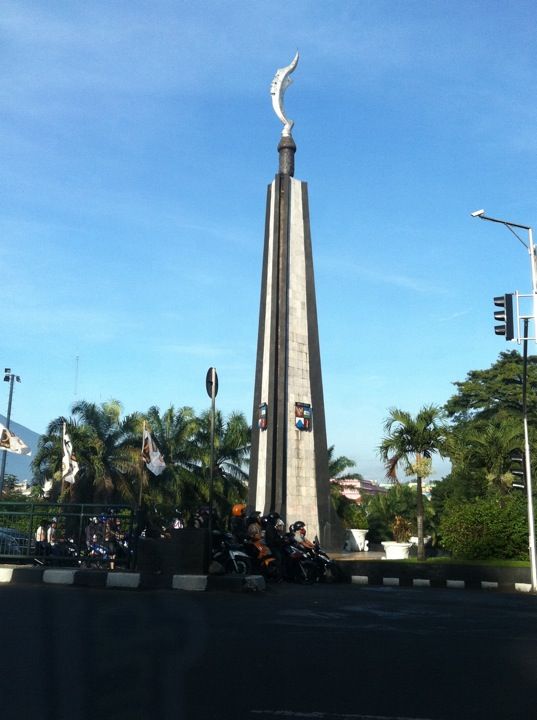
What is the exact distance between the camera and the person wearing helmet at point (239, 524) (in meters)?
16.5

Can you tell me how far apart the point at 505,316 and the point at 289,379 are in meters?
13.1

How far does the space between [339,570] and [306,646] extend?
46.8 feet

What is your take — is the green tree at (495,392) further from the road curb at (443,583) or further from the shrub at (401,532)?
the road curb at (443,583)

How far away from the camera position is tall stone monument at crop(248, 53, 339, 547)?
101 feet

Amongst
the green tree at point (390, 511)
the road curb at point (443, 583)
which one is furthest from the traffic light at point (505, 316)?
the green tree at point (390, 511)

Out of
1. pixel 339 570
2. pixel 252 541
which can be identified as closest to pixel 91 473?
pixel 339 570

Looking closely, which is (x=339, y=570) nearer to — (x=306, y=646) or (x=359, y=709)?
(x=306, y=646)

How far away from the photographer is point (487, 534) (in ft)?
78.4

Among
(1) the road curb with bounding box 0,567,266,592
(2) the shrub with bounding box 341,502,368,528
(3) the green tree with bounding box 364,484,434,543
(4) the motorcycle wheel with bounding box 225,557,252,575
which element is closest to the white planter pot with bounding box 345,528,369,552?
(2) the shrub with bounding box 341,502,368,528

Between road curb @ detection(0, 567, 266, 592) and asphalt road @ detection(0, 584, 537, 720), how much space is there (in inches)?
81.9

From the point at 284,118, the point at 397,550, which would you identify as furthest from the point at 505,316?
the point at 284,118

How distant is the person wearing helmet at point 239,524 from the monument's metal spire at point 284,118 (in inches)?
778

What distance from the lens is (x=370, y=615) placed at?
9758mm

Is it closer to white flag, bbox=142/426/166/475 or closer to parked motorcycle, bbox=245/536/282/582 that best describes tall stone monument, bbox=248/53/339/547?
white flag, bbox=142/426/166/475
